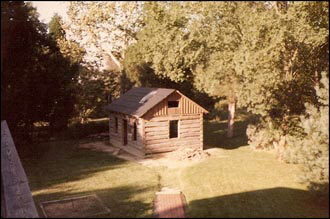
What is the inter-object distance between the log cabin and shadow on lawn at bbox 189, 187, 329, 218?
9709 mm

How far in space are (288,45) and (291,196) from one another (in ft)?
30.6

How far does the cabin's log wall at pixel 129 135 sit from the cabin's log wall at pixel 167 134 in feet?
1.69

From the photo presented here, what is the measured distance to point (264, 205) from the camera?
15.0 meters

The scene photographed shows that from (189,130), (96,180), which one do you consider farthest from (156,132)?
(96,180)

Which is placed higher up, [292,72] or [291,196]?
[292,72]

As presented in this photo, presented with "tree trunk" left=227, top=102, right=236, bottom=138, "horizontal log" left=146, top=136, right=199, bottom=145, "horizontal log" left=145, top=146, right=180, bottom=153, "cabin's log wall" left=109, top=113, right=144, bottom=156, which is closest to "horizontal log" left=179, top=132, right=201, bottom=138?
"horizontal log" left=146, top=136, right=199, bottom=145

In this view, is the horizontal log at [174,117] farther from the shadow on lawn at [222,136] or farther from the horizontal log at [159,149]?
the shadow on lawn at [222,136]

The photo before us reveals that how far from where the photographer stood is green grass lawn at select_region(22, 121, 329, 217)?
48.3 ft

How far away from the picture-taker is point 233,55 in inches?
894

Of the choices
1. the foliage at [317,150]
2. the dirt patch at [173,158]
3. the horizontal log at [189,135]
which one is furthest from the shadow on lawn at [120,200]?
the horizontal log at [189,135]

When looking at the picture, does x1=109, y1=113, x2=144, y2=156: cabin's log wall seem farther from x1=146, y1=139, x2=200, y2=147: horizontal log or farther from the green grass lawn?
the green grass lawn

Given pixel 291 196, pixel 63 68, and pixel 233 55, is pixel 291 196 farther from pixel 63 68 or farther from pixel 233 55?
pixel 63 68

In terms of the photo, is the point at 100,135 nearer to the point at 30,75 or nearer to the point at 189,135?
the point at 189,135

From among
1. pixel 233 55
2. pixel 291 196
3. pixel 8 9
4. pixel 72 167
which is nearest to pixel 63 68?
pixel 8 9
